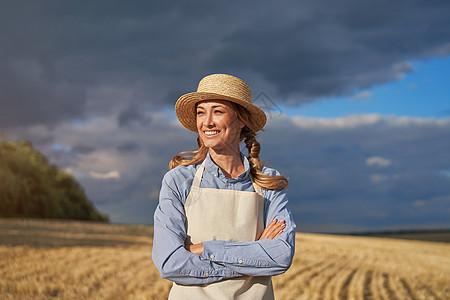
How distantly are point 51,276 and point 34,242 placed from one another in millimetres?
5111

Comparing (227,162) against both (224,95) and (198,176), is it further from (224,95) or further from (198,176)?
(224,95)

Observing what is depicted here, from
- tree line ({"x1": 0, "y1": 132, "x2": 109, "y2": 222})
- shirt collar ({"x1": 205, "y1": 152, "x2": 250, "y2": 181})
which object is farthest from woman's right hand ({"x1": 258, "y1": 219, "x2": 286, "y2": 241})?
tree line ({"x1": 0, "y1": 132, "x2": 109, "y2": 222})

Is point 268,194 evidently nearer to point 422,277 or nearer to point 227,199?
point 227,199

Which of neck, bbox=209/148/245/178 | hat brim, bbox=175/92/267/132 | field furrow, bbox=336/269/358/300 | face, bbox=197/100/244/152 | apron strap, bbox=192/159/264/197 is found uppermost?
hat brim, bbox=175/92/267/132

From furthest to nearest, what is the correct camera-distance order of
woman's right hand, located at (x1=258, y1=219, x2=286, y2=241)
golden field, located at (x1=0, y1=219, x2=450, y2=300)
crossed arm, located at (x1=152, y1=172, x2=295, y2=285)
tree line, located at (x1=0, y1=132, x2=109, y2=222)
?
tree line, located at (x1=0, y1=132, x2=109, y2=222) → golden field, located at (x1=0, y1=219, x2=450, y2=300) → woman's right hand, located at (x1=258, y1=219, x2=286, y2=241) → crossed arm, located at (x1=152, y1=172, x2=295, y2=285)

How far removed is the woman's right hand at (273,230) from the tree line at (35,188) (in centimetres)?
3231

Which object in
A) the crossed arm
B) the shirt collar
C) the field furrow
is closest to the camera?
the crossed arm

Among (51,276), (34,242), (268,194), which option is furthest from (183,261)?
(34,242)

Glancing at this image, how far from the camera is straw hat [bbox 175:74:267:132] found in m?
2.82

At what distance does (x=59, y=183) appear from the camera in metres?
39.5

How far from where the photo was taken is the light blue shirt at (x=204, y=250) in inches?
101

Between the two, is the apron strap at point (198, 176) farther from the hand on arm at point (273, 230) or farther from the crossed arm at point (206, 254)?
the hand on arm at point (273, 230)

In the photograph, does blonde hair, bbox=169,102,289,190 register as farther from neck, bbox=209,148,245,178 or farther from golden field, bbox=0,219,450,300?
golden field, bbox=0,219,450,300

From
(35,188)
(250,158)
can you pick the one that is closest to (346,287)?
(250,158)
